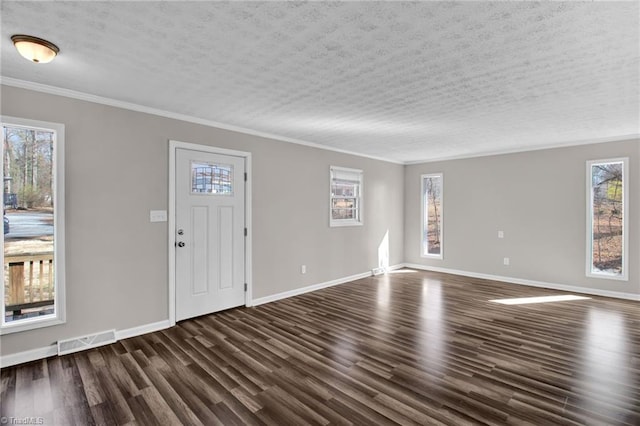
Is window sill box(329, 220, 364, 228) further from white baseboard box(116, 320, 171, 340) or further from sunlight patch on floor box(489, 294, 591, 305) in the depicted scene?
white baseboard box(116, 320, 171, 340)

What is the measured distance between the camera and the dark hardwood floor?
2189 mm

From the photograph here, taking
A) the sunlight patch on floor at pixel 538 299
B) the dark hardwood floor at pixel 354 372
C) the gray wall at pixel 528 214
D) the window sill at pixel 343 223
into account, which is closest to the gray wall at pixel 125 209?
the dark hardwood floor at pixel 354 372

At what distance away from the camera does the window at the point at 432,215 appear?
23.6 ft

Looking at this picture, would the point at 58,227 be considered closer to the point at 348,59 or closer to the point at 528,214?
the point at 348,59

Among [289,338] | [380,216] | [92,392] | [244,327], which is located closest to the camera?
[92,392]

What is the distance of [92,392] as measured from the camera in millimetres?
2447

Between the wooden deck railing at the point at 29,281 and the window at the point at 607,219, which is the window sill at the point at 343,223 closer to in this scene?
the window at the point at 607,219

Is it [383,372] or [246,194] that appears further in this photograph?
[246,194]

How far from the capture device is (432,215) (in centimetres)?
733

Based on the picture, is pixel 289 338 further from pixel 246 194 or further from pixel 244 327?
pixel 246 194

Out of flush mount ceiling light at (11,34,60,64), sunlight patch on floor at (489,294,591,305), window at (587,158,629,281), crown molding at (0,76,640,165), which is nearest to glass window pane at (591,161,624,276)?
window at (587,158,629,281)

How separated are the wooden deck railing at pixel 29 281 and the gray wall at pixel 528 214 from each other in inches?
259

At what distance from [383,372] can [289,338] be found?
1134 mm

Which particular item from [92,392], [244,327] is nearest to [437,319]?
[244,327]
